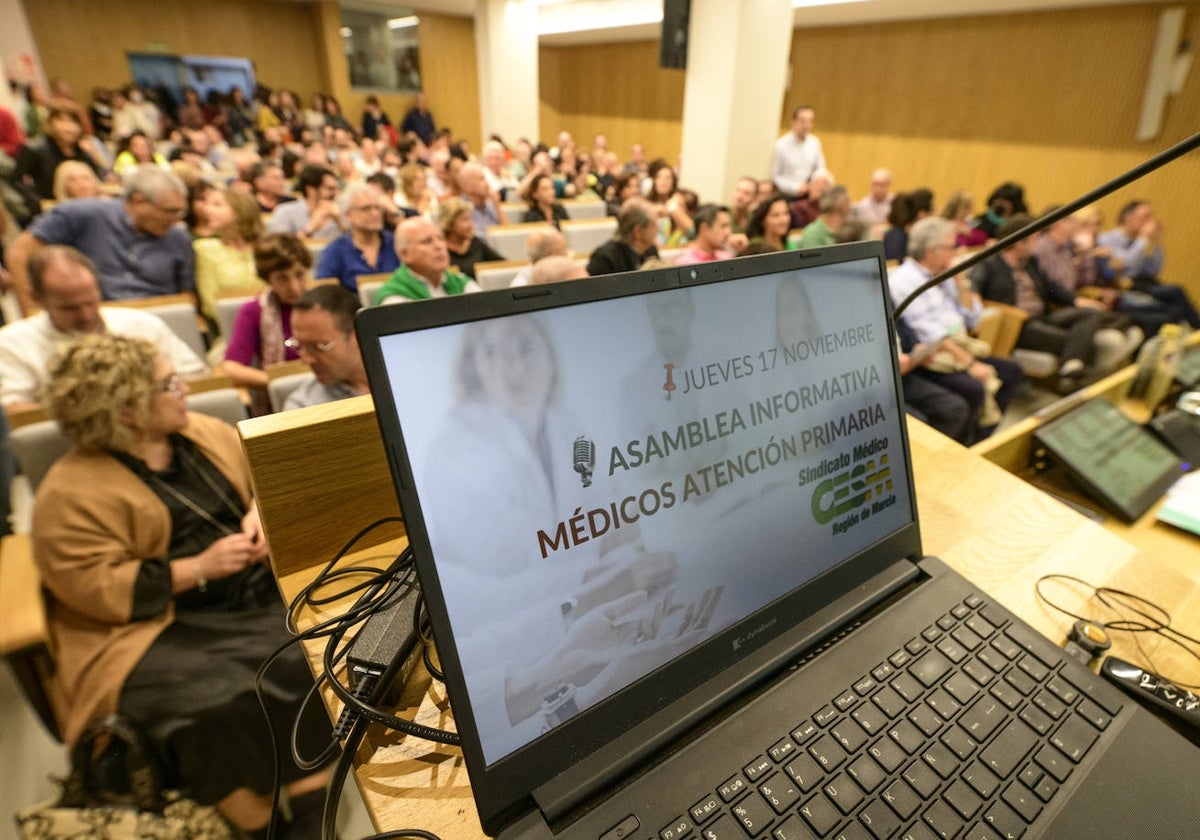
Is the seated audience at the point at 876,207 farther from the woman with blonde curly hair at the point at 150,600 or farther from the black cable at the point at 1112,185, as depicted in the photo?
the woman with blonde curly hair at the point at 150,600

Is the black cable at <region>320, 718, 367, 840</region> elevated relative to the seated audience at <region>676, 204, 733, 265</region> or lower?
lower

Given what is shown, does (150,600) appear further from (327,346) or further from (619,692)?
(619,692)

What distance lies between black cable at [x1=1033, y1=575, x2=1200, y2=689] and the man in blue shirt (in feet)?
10.6

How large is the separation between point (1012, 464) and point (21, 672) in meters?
1.80

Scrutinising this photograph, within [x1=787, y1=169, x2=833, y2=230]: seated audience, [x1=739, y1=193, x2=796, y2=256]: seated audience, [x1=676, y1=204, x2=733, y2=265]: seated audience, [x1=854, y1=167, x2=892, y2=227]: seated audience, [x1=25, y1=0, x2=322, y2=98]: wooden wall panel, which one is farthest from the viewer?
[x1=25, y1=0, x2=322, y2=98]: wooden wall panel

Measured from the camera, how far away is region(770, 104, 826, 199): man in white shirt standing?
5410 mm

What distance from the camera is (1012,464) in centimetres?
117

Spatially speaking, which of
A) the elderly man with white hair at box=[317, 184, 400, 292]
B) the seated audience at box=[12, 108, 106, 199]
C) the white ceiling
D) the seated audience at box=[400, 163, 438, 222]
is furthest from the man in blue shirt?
the white ceiling

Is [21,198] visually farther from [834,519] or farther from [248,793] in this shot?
[834,519]

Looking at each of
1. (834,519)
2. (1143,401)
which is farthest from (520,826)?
(1143,401)

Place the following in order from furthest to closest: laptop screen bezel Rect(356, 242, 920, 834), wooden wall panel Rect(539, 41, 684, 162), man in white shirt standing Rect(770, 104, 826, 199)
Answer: wooden wall panel Rect(539, 41, 684, 162), man in white shirt standing Rect(770, 104, 826, 199), laptop screen bezel Rect(356, 242, 920, 834)

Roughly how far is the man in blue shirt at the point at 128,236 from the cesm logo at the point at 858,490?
10.0 ft

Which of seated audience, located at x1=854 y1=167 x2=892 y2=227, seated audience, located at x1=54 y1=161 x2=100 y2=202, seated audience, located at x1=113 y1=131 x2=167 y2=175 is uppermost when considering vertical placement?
seated audience, located at x1=113 y1=131 x2=167 y2=175

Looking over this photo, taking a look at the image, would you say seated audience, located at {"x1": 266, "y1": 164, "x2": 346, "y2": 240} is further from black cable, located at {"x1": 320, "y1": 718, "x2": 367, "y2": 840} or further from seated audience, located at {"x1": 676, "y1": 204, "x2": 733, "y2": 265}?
black cable, located at {"x1": 320, "y1": 718, "x2": 367, "y2": 840}
